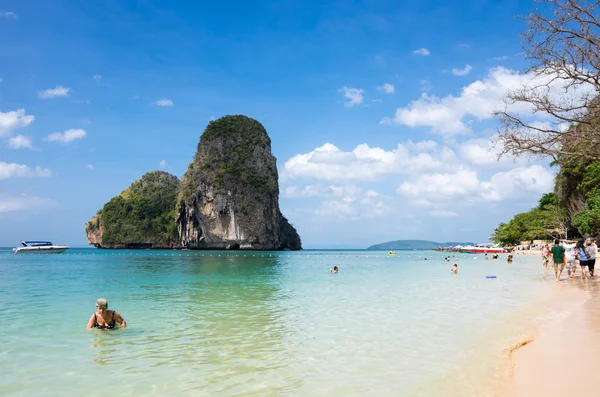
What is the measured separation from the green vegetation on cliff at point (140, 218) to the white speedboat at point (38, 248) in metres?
39.5

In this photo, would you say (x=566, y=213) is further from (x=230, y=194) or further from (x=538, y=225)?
(x=230, y=194)

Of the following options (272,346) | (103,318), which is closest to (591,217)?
(272,346)

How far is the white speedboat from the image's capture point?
272 feet

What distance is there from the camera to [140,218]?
433 ft

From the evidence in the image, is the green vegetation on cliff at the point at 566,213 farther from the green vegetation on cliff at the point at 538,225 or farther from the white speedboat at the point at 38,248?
the white speedboat at the point at 38,248

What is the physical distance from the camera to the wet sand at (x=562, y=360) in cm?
515

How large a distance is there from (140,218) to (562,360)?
136m

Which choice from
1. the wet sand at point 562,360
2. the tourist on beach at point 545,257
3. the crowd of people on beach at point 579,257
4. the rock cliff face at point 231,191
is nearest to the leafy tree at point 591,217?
the tourist on beach at point 545,257

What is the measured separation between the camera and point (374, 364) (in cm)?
687

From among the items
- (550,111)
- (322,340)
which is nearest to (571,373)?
(322,340)

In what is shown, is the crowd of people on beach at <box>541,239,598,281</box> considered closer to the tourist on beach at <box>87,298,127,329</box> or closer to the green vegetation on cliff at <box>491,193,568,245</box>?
the tourist on beach at <box>87,298,127,329</box>

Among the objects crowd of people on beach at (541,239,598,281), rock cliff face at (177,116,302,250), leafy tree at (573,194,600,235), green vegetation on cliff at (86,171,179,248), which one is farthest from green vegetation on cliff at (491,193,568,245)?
green vegetation on cliff at (86,171,179,248)

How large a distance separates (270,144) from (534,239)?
68.0 metres

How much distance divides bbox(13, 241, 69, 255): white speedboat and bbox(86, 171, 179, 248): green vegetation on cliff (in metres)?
39.5
